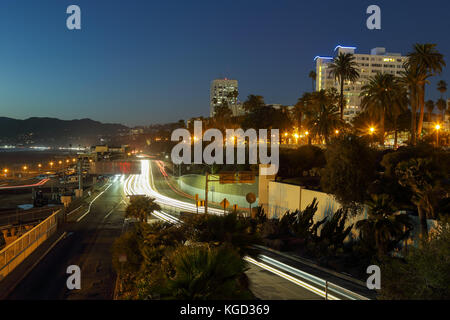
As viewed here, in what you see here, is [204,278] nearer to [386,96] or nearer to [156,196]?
[386,96]

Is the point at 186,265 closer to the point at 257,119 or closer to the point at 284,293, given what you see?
the point at 284,293

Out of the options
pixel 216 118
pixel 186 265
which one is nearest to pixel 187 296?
pixel 186 265

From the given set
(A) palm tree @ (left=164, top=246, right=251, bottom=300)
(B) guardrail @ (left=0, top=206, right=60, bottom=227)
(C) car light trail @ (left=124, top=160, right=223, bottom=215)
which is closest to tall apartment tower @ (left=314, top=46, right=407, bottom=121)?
(C) car light trail @ (left=124, top=160, right=223, bottom=215)

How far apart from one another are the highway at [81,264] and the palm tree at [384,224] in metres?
13.4

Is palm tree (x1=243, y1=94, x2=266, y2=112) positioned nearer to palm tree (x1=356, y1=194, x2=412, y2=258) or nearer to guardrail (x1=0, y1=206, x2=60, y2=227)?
guardrail (x1=0, y1=206, x2=60, y2=227)

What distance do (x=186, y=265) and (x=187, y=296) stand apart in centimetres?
75

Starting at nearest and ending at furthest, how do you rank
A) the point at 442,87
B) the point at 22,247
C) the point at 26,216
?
the point at 22,247
the point at 26,216
the point at 442,87

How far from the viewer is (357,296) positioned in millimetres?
12711

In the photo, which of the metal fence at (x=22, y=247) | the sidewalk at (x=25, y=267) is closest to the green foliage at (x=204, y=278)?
the sidewalk at (x=25, y=267)

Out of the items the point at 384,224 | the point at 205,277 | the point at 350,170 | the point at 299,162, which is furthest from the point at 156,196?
the point at 205,277

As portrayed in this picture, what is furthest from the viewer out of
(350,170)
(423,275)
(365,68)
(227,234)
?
(365,68)

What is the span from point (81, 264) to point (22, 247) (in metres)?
4.02

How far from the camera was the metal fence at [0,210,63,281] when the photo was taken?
66.7 feet

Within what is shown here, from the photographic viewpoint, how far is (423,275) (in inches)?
323
